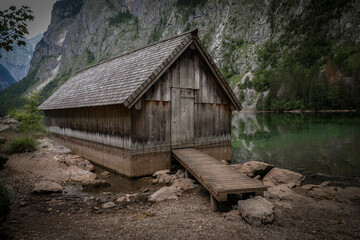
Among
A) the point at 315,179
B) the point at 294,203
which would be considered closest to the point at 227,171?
Answer: the point at 294,203

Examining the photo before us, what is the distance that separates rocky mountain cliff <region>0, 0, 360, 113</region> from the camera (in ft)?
254

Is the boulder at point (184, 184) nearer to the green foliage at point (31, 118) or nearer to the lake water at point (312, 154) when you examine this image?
the lake water at point (312, 154)

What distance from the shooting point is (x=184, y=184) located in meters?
7.93

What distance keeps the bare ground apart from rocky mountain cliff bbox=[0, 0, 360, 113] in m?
75.5

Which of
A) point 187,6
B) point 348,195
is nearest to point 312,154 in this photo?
point 348,195

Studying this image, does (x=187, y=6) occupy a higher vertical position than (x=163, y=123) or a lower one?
higher

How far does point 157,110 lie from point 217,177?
4084 millimetres

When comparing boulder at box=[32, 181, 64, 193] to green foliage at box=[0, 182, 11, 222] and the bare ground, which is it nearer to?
the bare ground

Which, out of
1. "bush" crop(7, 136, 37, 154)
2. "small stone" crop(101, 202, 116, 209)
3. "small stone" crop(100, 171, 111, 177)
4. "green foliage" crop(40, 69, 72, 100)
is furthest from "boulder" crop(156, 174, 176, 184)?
"green foliage" crop(40, 69, 72, 100)

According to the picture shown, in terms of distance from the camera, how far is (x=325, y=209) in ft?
20.3

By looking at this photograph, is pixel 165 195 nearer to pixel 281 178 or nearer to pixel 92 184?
pixel 92 184

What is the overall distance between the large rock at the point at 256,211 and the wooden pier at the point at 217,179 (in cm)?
36

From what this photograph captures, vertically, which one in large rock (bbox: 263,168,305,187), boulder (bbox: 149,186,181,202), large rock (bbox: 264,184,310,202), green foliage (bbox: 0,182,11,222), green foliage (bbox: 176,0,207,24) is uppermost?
green foliage (bbox: 176,0,207,24)

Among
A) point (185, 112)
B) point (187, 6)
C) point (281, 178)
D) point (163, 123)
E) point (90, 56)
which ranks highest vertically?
point (187, 6)
